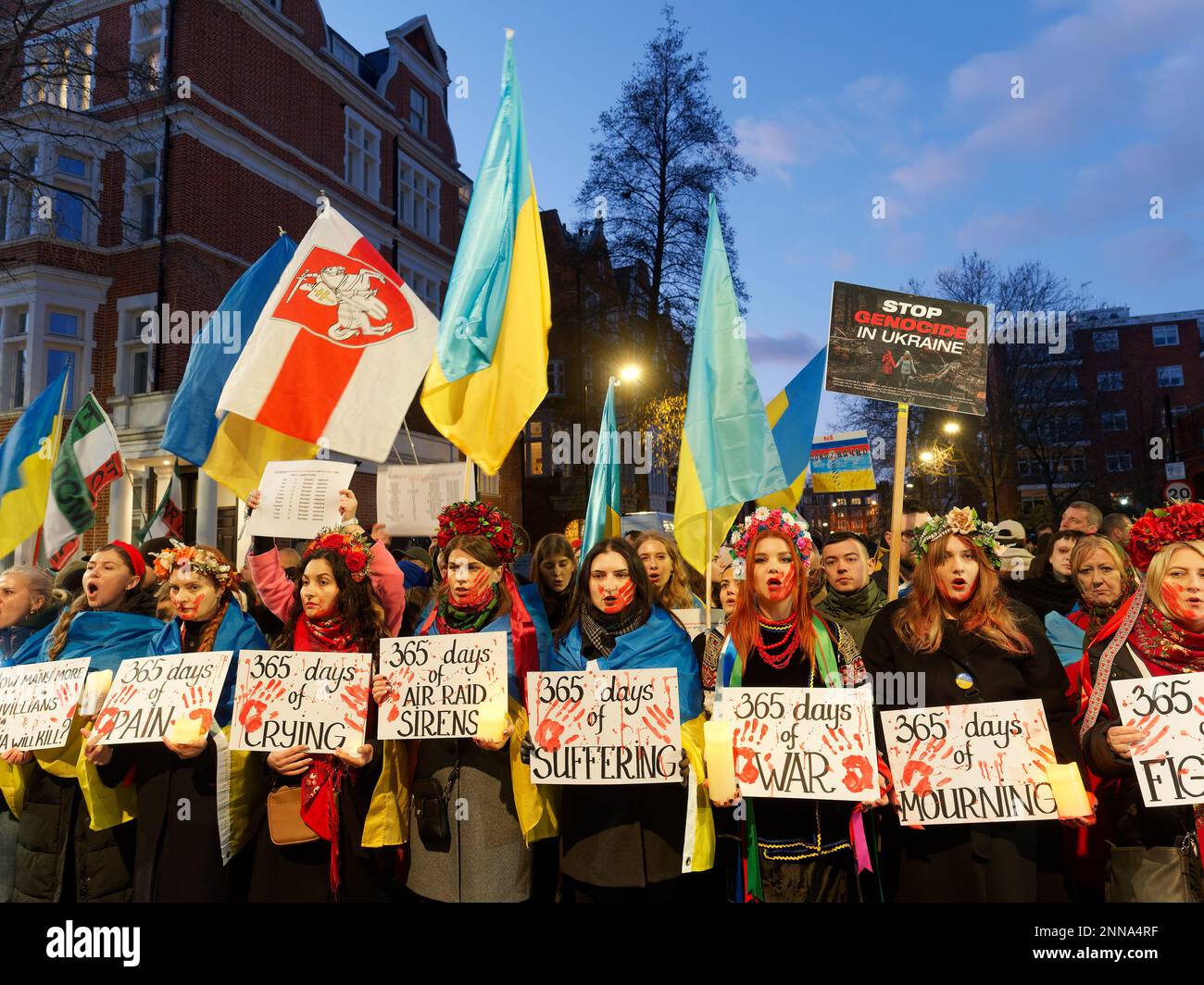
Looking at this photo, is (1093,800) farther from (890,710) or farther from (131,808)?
(131,808)

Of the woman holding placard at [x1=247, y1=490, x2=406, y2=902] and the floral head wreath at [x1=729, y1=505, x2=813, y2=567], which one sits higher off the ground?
the floral head wreath at [x1=729, y1=505, x2=813, y2=567]

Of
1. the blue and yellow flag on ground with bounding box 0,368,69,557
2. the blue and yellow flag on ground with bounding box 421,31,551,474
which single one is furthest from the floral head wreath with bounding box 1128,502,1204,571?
the blue and yellow flag on ground with bounding box 0,368,69,557

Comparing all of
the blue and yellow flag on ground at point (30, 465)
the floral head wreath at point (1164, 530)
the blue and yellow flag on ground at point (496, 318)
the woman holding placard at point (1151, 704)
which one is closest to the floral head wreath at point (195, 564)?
the blue and yellow flag on ground at point (496, 318)

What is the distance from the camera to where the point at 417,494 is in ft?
22.3

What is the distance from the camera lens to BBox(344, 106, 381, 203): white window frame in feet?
79.9

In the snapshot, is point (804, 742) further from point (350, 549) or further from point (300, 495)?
point (300, 495)

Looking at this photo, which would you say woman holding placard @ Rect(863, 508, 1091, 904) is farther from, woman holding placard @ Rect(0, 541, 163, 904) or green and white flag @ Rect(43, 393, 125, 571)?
green and white flag @ Rect(43, 393, 125, 571)

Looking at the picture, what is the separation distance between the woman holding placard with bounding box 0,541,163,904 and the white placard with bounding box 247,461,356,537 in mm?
1290

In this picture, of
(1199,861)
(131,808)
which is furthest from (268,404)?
(1199,861)

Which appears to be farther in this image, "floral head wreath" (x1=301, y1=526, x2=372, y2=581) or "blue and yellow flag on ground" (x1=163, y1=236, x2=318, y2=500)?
"blue and yellow flag on ground" (x1=163, y1=236, x2=318, y2=500)

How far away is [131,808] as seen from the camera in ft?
12.7

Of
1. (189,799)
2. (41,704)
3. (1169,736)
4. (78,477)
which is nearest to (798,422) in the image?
(1169,736)

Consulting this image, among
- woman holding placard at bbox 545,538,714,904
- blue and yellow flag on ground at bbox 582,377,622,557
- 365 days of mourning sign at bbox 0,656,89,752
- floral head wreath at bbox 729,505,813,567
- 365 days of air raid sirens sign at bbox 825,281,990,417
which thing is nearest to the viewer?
woman holding placard at bbox 545,538,714,904

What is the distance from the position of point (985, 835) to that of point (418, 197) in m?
28.0
